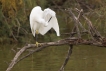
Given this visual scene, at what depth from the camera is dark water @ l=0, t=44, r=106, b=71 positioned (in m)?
13.6

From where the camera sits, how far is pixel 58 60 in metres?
15.1

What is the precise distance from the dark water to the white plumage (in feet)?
7.67

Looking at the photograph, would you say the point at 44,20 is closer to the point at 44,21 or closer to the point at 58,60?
the point at 44,21

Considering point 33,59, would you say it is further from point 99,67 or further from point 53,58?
point 99,67

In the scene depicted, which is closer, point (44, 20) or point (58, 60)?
point (44, 20)

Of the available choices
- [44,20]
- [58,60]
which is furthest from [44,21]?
[58,60]

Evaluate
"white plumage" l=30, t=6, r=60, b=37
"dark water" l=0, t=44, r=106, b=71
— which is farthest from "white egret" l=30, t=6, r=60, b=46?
"dark water" l=0, t=44, r=106, b=71

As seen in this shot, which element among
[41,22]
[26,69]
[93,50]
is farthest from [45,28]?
[93,50]

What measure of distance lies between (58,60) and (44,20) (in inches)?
214

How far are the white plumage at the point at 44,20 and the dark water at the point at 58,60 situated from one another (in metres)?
2.34

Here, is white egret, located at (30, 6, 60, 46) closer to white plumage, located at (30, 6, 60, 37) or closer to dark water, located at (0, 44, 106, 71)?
white plumage, located at (30, 6, 60, 37)

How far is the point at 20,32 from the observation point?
1995 centimetres

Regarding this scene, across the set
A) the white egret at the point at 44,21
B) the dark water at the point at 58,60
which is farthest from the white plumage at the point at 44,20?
the dark water at the point at 58,60

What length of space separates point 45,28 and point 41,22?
1.38 ft
